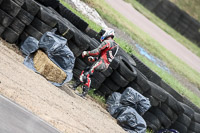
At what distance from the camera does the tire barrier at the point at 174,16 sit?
3031 cm

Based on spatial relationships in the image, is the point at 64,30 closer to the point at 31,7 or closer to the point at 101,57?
the point at 31,7

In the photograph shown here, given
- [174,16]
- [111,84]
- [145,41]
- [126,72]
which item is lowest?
[111,84]

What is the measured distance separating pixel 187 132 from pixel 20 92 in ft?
25.4

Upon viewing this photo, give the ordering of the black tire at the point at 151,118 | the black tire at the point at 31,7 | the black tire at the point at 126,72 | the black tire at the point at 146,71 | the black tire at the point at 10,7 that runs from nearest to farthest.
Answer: the black tire at the point at 10,7 → the black tire at the point at 31,7 → the black tire at the point at 126,72 → the black tire at the point at 151,118 → the black tire at the point at 146,71

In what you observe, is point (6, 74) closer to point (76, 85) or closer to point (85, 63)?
point (76, 85)

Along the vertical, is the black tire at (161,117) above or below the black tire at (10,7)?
below

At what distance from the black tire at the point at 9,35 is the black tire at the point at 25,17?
36 centimetres

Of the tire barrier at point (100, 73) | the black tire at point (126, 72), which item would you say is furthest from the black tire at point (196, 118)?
the black tire at point (126, 72)

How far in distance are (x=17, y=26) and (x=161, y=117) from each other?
534 centimetres

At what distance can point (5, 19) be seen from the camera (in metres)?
8.83

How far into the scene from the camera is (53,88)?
27.9 feet

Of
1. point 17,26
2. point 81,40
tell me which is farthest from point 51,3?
point 17,26

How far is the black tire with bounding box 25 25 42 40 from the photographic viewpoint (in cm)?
936

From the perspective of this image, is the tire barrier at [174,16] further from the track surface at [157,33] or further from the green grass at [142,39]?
the green grass at [142,39]
